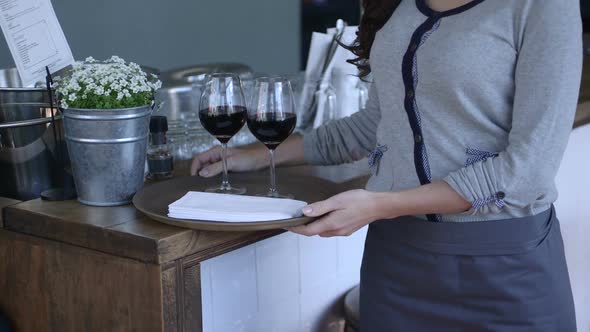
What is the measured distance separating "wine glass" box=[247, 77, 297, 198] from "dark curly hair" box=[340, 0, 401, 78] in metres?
0.21

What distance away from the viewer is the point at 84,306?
138 cm

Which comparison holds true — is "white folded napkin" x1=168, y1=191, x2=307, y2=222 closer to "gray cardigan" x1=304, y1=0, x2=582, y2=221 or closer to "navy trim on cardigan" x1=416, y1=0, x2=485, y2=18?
"gray cardigan" x1=304, y1=0, x2=582, y2=221

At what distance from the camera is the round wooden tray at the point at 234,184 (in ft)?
3.97

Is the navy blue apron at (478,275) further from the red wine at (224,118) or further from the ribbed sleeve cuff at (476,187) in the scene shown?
the red wine at (224,118)

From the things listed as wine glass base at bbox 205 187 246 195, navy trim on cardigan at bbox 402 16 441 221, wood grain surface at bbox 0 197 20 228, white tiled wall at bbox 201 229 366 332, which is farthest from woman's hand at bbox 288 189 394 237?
wood grain surface at bbox 0 197 20 228

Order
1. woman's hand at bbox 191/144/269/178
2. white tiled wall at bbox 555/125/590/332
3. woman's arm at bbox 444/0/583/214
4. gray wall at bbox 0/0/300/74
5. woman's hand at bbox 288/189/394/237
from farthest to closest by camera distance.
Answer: gray wall at bbox 0/0/300/74
white tiled wall at bbox 555/125/590/332
woman's hand at bbox 191/144/269/178
woman's hand at bbox 288/189/394/237
woman's arm at bbox 444/0/583/214

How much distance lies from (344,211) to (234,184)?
0.35 meters

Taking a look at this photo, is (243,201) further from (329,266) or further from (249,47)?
(249,47)

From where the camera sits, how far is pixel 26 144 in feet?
4.89

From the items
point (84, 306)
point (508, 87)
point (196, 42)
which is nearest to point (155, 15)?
point (196, 42)

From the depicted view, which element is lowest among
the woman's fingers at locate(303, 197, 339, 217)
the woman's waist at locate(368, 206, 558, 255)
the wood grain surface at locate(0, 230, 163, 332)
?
the wood grain surface at locate(0, 230, 163, 332)

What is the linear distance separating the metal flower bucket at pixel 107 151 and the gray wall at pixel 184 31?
183 cm

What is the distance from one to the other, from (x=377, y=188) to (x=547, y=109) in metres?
0.36

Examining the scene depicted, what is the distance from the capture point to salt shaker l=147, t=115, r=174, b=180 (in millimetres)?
1572
